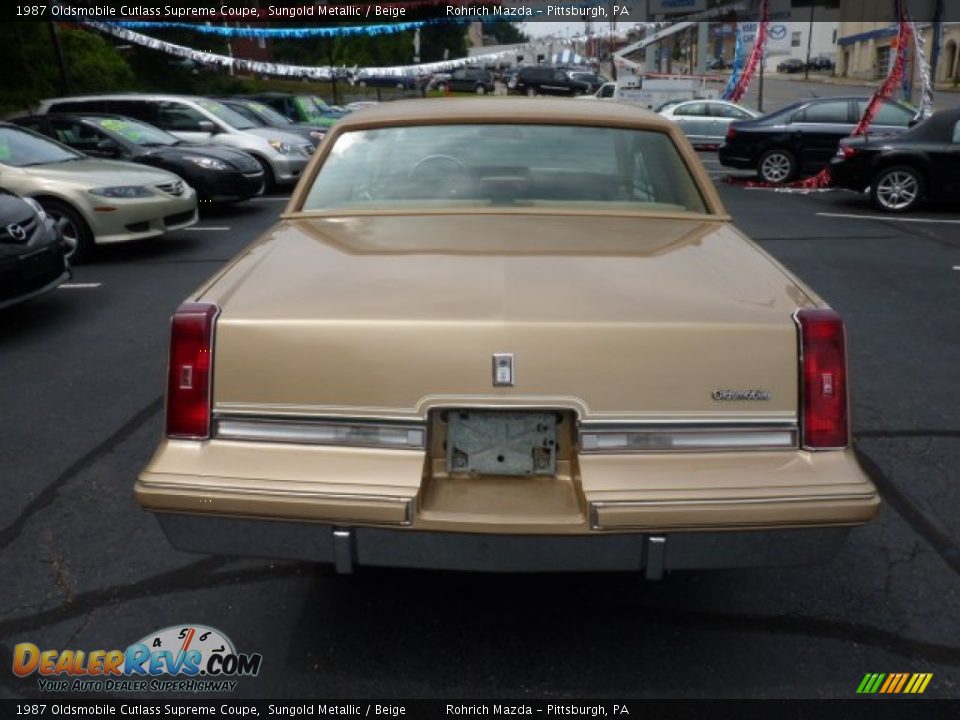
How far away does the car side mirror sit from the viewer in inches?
445

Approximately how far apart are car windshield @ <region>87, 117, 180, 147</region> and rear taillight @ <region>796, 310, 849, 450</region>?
11.2m

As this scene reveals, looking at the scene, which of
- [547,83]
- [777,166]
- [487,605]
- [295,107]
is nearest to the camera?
[487,605]

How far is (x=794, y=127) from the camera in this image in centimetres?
1507

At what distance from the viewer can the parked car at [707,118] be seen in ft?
69.7

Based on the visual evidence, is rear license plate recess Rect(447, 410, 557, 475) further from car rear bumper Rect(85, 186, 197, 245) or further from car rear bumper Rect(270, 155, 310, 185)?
car rear bumper Rect(270, 155, 310, 185)

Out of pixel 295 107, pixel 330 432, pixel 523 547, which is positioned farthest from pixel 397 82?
pixel 523 547

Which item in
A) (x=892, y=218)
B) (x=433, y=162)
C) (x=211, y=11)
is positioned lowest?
(x=892, y=218)

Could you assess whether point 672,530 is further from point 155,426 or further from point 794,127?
point 794,127

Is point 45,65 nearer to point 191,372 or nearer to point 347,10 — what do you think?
point 347,10

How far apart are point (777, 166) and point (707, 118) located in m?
6.51

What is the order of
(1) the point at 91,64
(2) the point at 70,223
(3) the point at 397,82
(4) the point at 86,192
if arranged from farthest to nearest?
1. (3) the point at 397,82
2. (1) the point at 91,64
3. (2) the point at 70,223
4. (4) the point at 86,192

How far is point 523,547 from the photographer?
224 cm

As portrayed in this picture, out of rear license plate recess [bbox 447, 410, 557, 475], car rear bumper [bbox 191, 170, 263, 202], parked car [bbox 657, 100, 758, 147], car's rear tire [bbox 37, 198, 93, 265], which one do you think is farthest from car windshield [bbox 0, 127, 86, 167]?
parked car [bbox 657, 100, 758, 147]
